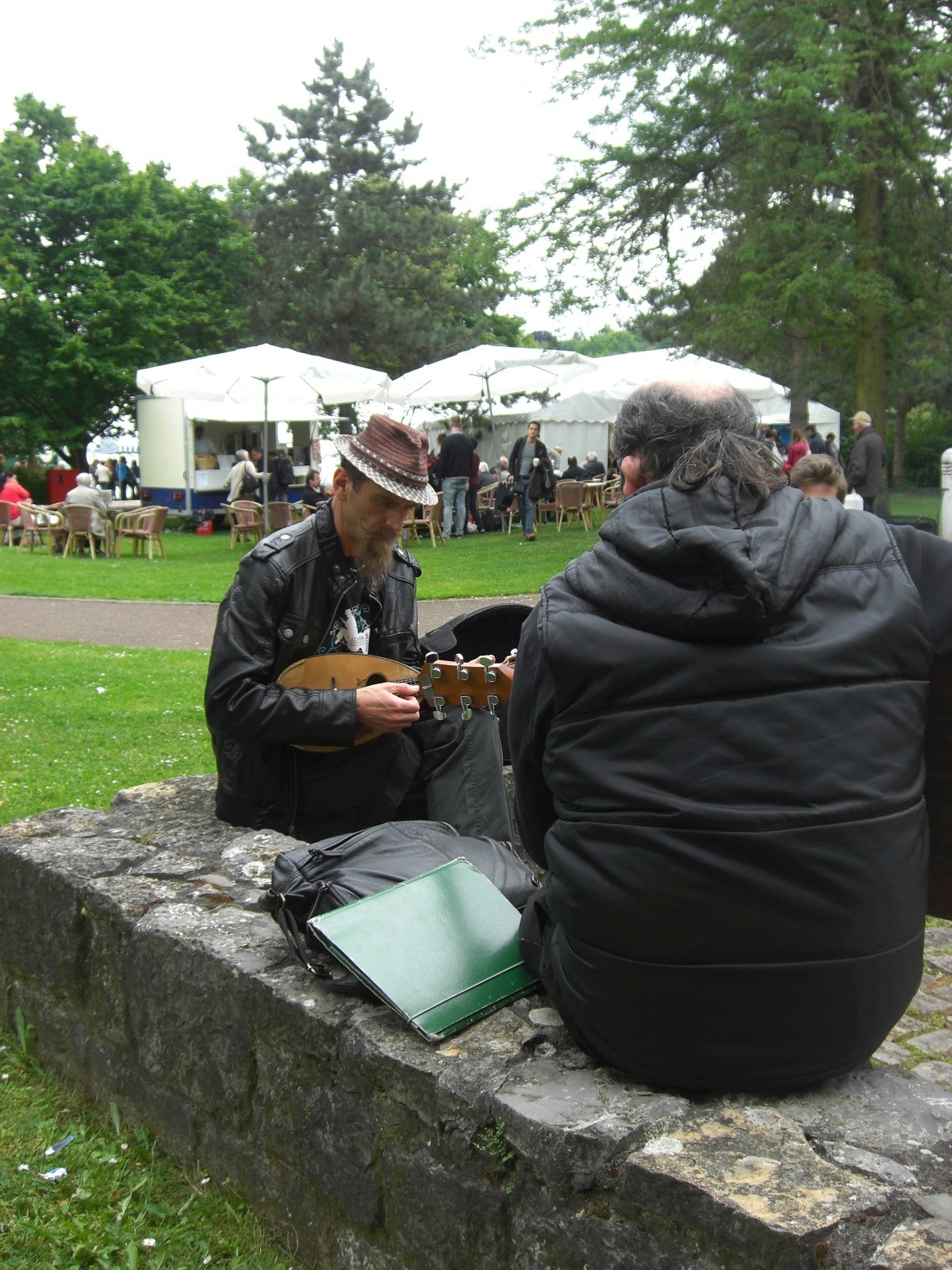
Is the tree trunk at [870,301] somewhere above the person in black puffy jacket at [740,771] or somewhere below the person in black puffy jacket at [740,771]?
above

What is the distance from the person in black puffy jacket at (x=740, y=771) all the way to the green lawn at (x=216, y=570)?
35.1 ft

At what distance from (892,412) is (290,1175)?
173ft

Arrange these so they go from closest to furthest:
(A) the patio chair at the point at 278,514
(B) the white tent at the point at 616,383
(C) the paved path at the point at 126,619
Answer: (C) the paved path at the point at 126,619 → (B) the white tent at the point at 616,383 → (A) the patio chair at the point at 278,514

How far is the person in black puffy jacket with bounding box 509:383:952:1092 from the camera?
1.89 m

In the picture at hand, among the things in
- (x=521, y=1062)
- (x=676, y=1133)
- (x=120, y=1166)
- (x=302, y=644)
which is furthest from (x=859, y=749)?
(x=302, y=644)

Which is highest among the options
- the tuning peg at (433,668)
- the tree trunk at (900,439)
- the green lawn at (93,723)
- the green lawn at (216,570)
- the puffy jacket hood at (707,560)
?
the tree trunk at (900,439)

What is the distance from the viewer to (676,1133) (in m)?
1.94

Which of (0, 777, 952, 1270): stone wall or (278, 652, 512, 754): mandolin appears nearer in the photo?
(0, 777, 952, 1270): stone wall

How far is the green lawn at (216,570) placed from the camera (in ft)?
47.3

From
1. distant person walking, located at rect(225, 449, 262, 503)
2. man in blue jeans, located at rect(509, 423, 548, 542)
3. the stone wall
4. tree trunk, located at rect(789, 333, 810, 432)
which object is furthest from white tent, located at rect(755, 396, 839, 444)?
the stone wall

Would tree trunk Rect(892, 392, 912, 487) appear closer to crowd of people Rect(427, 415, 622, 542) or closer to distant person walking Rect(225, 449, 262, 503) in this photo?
crowd of people Rect(427, 415, 622, 542)

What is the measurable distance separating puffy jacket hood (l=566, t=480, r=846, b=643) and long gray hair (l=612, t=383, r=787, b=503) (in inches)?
1.6

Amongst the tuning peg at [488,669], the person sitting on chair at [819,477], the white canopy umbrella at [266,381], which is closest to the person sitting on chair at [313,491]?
the white canopy umbrella at [266,381]

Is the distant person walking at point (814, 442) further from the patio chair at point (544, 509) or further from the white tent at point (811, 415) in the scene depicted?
the white tent at point (811, 415)
